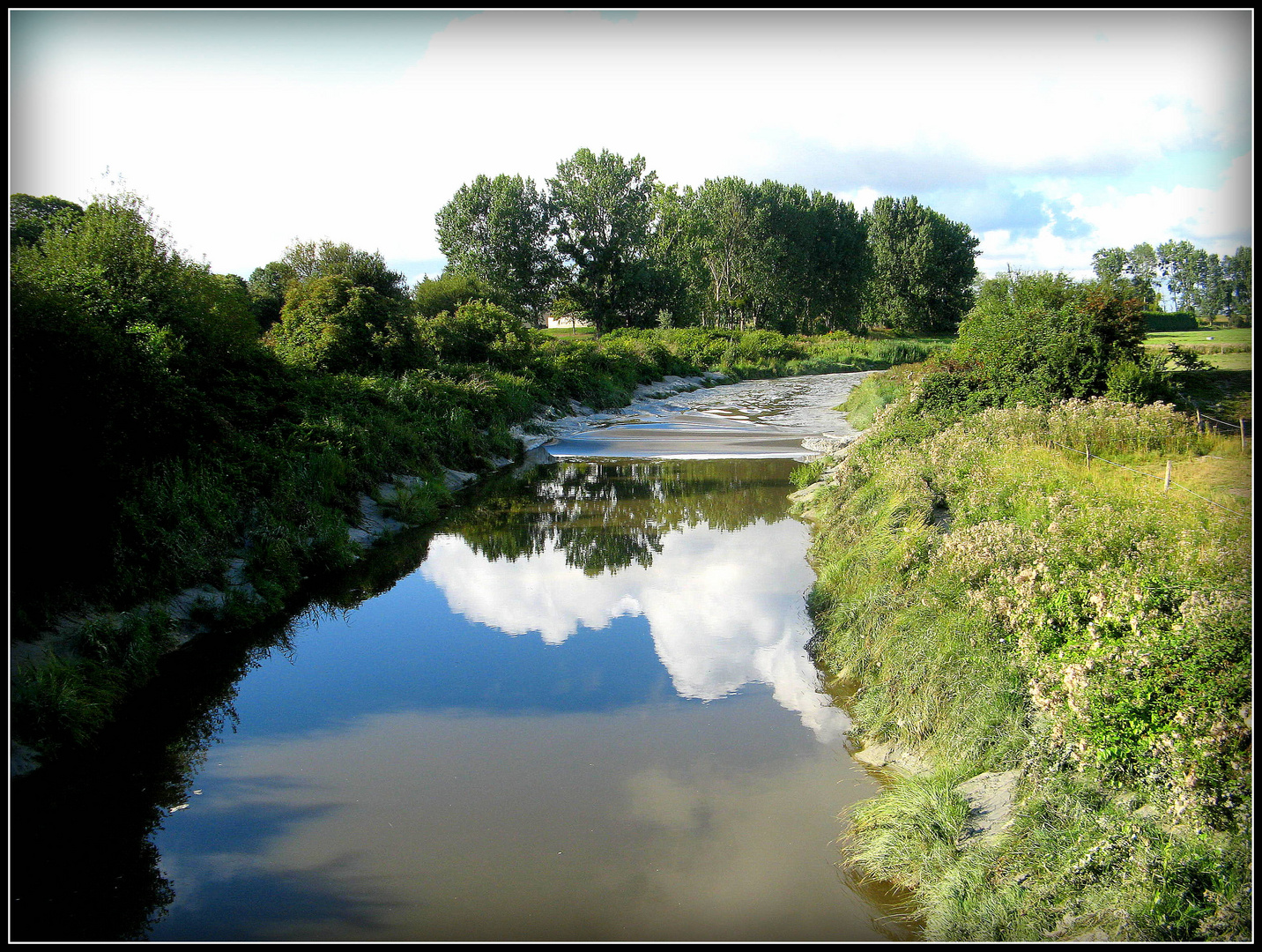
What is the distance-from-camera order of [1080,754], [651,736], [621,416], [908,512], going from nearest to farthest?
1. [1080,754]
2. [651,736]
3. [908,512]
4. [621,416]

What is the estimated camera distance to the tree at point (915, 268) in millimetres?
78750

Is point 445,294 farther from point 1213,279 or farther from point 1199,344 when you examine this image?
point 1213,279

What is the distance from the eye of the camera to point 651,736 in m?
7.05

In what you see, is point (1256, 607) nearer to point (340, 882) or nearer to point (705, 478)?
point (340, 882)

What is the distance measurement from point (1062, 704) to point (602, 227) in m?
59.0

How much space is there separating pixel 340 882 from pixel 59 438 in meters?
4.94

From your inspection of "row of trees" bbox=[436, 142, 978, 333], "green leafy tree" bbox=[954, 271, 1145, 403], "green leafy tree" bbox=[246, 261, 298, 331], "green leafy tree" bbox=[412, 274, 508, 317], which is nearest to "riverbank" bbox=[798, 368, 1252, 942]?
"green leafy tree" bbox=[954, 271, 1145, 403]

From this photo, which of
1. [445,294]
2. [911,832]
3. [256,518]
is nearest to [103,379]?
[256,518]

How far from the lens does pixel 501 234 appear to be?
58.3 meters

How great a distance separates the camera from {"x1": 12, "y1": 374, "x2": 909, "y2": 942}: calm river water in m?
4.95

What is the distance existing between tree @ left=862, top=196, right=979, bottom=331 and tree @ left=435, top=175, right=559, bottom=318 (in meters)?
35.0

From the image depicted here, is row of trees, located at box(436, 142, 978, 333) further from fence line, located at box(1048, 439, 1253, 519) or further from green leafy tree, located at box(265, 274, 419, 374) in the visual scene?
fence line, located at box(1048, 439, 1253, 519)

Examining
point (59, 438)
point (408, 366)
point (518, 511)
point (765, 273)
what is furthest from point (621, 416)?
point (765, 273)

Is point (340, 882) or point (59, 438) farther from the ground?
point (59, 438)
